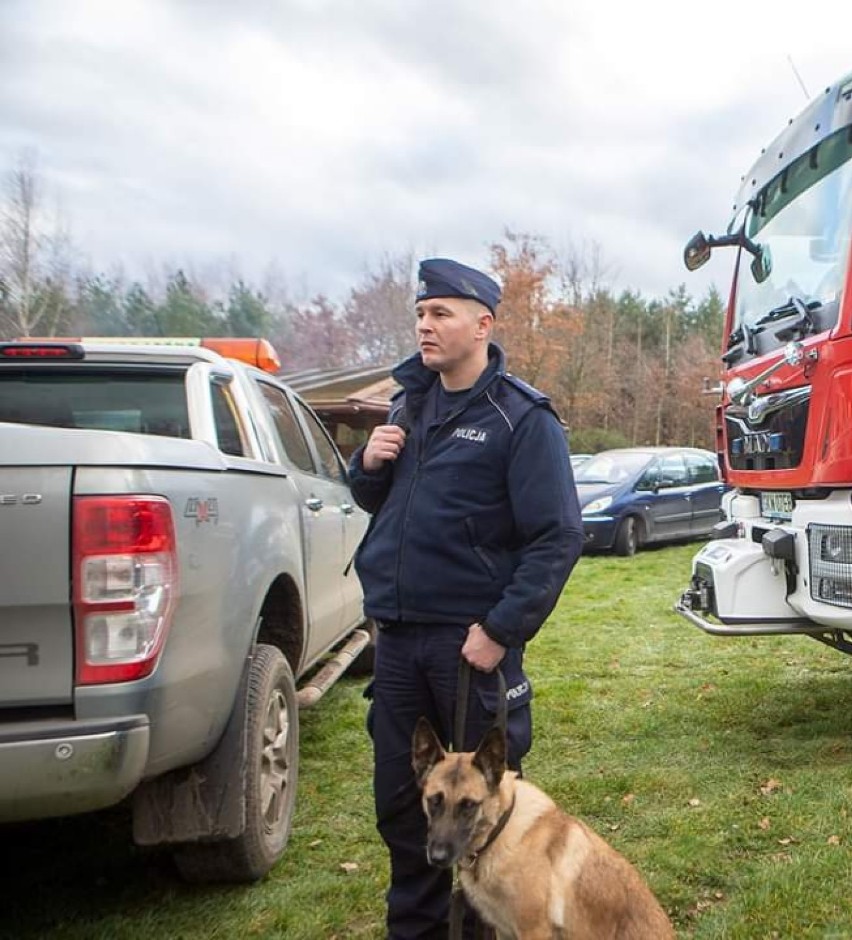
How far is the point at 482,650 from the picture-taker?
2385 millimetres

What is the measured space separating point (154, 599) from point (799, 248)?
3.79 metres

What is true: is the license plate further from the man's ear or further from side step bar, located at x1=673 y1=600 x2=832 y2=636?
the man's ear

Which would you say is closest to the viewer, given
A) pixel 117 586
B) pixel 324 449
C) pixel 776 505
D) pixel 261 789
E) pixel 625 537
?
pixel 117 586

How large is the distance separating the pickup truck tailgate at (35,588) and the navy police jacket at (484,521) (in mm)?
864

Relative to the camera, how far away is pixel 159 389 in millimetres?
3871

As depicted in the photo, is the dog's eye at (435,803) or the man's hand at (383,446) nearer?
the dog's eye at (435,803)

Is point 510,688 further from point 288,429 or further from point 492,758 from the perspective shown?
point 288,429

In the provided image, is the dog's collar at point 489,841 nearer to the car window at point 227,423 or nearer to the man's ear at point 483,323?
the man's ear at point 483,323

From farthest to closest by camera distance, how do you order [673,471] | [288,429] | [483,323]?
1. [673,471]
2. [288,429]
3. [483,323]

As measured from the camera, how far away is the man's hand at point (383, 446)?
261 centimetres

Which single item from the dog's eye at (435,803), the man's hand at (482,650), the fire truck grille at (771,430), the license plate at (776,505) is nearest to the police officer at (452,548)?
the man's hand at (482,650)

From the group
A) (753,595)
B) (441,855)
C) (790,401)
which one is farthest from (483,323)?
(753,595)

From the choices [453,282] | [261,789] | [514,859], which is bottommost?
[261,789]

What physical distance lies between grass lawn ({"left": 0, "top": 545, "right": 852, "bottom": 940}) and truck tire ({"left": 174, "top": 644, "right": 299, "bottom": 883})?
0.40 ft
